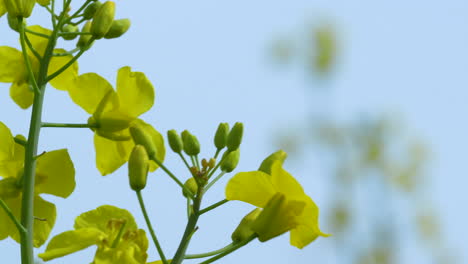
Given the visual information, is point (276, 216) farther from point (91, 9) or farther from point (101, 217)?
point (91, 9)

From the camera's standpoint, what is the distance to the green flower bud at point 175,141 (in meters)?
1.18

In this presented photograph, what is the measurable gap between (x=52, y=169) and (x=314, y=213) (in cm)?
43

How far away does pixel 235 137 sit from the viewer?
116cm

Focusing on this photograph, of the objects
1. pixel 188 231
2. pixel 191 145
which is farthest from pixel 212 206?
pixel 191 145

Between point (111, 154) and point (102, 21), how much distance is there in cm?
23

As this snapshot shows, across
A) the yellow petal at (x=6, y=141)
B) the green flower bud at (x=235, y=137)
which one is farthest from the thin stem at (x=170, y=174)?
the yellow petal at (x=6, y=141)

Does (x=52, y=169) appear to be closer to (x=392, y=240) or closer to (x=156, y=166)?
(x=156, y=166)

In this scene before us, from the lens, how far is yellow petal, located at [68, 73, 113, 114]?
1195mm

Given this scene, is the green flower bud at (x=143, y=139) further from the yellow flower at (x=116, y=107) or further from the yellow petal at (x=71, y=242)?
the yellow petal at (x=71, y=242)

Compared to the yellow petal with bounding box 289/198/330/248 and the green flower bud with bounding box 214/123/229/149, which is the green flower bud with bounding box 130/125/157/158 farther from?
the yellow petal with bounding box 289/198/330/248

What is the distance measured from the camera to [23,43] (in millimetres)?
1108

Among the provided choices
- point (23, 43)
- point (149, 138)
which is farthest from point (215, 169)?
point (23, 43)

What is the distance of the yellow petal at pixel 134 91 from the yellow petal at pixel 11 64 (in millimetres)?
177

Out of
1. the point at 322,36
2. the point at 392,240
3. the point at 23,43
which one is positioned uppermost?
the point at 23,43
